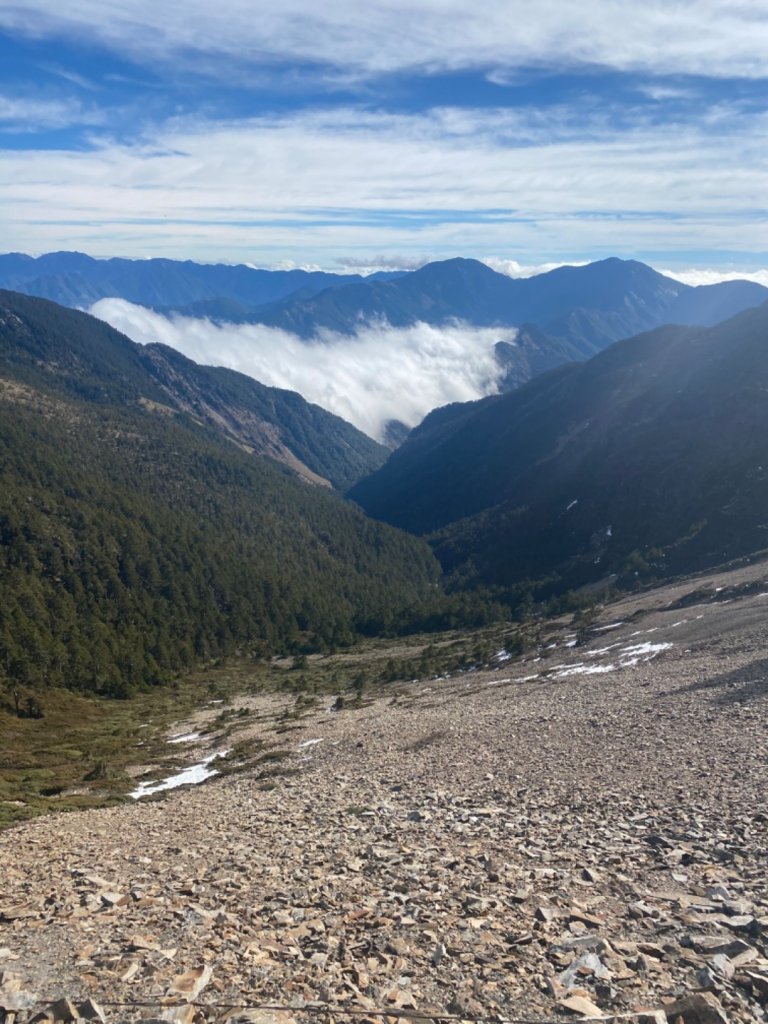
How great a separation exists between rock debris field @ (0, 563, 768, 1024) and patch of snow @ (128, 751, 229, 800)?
4.62 m

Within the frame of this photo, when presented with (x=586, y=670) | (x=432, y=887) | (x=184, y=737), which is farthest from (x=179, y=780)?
(x=586, y=670)

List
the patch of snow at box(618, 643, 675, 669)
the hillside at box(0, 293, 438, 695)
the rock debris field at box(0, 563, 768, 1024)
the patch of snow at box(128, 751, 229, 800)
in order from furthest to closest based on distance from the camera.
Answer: the hillside at box(0, 293, 438, 695) < the patch of snow at box(618, 643, 675, 669) < the patch of snow at box(128, 751, 229, 800) < the rock debris field at box(0, 563, 768, 1024)

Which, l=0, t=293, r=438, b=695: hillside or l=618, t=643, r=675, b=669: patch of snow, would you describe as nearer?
l=618, t=643, r=675, b=669: patch of snow

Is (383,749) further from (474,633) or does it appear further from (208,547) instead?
(208,547)

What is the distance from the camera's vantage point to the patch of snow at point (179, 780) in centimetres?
4418

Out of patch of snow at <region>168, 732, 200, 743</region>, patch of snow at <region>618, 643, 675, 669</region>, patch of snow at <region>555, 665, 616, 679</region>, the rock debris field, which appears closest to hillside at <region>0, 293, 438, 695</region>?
patch of snow at <region>168, 732, 200, 743</region>

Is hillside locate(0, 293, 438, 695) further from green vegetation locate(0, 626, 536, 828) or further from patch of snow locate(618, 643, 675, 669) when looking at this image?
patch of snow locate(618, 643, 675, 669)

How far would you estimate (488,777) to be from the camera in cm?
3256

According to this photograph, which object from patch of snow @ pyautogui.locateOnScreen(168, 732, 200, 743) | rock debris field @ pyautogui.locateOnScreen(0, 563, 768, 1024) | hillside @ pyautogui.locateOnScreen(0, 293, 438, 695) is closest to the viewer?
rock debris field @ pyautogui.locateOnScreen(0, 563, 768, 1024)

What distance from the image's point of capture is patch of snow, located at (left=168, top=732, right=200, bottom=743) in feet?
216

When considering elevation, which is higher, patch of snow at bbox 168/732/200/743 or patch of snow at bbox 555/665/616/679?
patch of snow at bbox 555/665/616/679

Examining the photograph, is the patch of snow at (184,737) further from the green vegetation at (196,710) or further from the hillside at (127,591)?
the hillside at (127,591)

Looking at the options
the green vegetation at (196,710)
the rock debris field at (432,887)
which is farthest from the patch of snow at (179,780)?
the rock debris field at (432,887)

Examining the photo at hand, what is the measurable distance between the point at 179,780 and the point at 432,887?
33.3 meters
